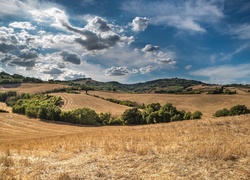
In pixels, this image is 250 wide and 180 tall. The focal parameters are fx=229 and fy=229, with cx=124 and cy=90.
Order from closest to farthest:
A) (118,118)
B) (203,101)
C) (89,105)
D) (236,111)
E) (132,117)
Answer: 1. (236,111)
2. (132,117)
3. (118,118)
4. (89,105)
5. (203,101)

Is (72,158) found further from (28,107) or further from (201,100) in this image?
(201,100)

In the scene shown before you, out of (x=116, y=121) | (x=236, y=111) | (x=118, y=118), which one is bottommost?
(x=116, y=121)

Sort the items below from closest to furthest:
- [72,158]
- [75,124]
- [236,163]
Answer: [236,163], [72,158], [75,124]

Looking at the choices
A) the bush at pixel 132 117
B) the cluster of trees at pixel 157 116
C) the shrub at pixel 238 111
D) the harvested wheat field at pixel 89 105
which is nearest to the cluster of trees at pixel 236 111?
the shrub at pixel 238 111

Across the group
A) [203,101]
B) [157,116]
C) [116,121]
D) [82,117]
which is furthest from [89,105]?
[203,101]

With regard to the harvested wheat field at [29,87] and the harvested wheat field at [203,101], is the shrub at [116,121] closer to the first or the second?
the harvested wheat field at [203,101]

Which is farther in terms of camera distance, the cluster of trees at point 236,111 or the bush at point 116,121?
the bush at point 116,121

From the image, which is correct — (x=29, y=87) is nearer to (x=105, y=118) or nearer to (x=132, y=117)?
(x=105, y=118)

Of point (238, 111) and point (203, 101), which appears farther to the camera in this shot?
point (203, 101)

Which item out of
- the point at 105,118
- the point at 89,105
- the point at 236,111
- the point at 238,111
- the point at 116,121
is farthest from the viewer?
the point at 89,105

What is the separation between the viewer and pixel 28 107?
323ft

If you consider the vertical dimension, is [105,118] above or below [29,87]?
below

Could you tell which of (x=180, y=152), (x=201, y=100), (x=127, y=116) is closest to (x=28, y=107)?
(x=127, y=116)

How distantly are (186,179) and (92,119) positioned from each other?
76279mm
